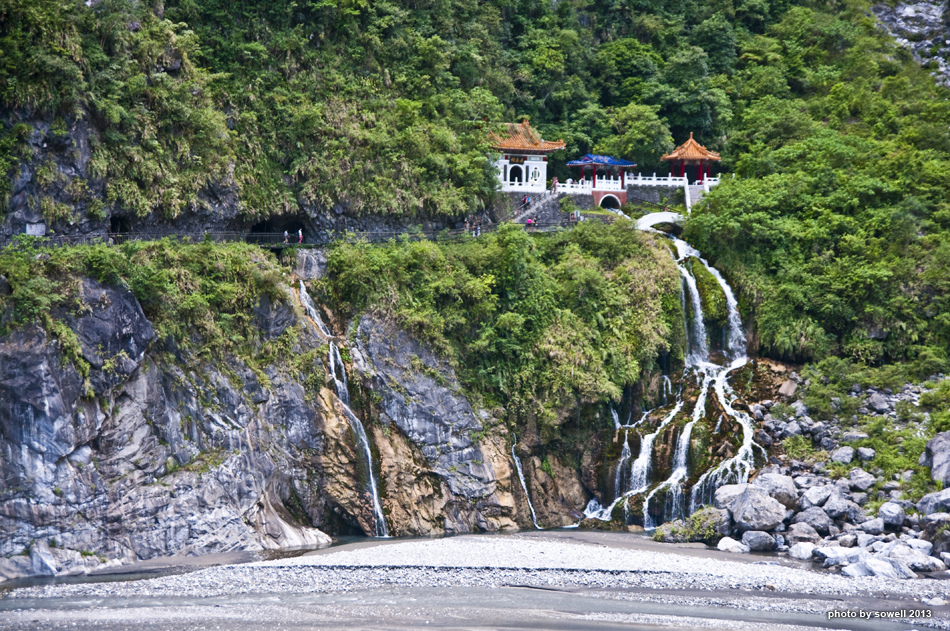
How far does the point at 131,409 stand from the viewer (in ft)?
101

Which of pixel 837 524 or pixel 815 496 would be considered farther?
pixel 815 496

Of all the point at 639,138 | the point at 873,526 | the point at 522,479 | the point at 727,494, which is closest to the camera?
the point at 873,526

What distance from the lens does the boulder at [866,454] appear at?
35.9 metres

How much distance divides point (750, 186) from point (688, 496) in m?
18.1

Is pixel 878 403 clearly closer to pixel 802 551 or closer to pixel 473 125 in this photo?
pixel 802 551

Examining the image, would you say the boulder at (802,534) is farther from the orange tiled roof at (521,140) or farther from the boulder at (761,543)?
the orange tiled roof at (521,140)

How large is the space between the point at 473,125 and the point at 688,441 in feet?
64.1

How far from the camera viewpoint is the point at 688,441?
38156 mm

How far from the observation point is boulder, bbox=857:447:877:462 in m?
→ 35.9

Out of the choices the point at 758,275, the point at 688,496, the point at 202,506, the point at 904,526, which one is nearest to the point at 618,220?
the point at 758,275

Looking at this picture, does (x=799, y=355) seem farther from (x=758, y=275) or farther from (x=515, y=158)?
(x=515, y=158)

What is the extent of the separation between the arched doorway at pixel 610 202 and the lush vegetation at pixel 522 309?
9033 millimetres

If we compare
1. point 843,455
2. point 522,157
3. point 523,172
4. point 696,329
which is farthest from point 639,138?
point 843,455

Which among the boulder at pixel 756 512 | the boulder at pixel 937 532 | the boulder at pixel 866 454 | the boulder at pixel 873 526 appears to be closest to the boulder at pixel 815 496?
the boulder at pixel 756 512
